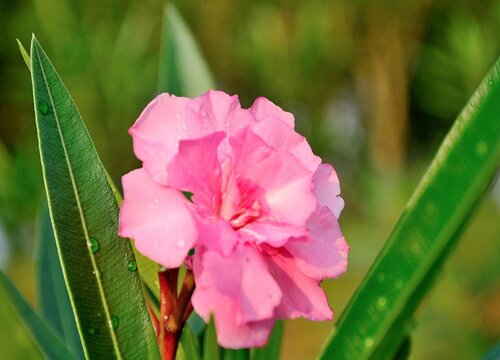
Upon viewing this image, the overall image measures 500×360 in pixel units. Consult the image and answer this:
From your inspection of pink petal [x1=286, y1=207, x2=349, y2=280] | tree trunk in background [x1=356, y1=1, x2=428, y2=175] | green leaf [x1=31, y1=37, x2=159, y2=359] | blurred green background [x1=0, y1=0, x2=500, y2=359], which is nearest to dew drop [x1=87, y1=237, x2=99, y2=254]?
green leaf [x1=31, y1=37, x2=159, y2=359]

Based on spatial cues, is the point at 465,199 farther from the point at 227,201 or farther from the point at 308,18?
the point at 308,18

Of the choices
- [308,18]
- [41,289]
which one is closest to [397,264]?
[41,289]

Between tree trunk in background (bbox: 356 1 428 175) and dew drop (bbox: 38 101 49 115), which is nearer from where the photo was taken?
dew drop (bbox: 38 101 49 115)

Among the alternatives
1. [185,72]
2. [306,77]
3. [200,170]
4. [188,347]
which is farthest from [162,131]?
[306,77]

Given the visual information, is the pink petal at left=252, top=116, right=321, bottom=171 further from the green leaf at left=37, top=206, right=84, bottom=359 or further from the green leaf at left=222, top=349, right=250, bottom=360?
the green leaf at left=37, top=206, right=84, bottom=359

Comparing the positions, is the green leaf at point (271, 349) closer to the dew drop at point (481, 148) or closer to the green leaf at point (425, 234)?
the green leaf at point (425, 234)

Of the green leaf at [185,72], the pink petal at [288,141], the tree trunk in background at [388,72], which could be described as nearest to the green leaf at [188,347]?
the pink petal at [288,141]

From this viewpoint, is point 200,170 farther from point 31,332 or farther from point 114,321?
point 31,332
